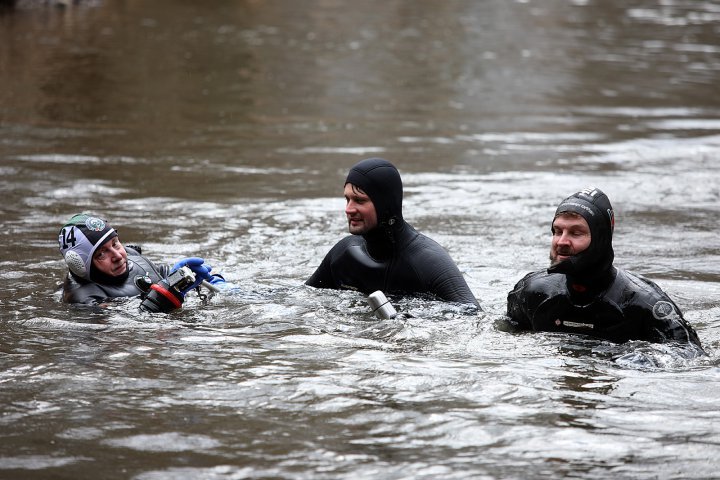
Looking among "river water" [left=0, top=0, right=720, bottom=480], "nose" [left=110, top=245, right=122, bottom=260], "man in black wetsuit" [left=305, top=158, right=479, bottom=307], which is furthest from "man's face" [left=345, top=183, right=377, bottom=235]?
"nose" [left=110, top=245, right=122, bottom=260]

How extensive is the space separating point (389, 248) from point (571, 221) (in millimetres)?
1823

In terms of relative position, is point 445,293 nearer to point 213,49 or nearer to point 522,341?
point 522,341

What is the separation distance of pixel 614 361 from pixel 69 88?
1569 cm

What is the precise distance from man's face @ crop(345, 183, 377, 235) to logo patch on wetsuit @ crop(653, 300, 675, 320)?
2.33 meters

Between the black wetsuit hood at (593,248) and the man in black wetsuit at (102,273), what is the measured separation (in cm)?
291

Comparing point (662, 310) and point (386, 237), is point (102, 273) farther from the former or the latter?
point (662, 310)

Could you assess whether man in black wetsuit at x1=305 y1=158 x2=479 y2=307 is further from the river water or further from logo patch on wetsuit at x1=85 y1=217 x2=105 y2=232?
logo patch on wetsuit at x1=85 y1=217 x2=105 y2=232

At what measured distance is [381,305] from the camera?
773cm

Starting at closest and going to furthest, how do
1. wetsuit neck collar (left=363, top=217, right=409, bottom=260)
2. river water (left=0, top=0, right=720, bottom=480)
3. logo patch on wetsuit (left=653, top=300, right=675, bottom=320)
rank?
river water (left=0, top=0, right=720, bottom=480), logo patch on wetsuit (left=653, top=300, right=675, bottom=320), wetsuit neck collar (left=363, top=217, right=409, bottom=260)

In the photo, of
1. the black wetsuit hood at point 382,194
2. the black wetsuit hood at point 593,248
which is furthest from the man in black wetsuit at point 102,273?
the black wetsuit hood at point 593,248

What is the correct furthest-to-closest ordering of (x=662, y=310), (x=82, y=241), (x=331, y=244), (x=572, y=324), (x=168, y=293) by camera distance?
(x=331, y=244)
(x=82, y=241)
(x=168, y=293)
(x=572, y=324)
(x=662, y=310)

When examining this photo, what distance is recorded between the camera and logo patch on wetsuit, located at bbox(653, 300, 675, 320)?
7023 millimetres

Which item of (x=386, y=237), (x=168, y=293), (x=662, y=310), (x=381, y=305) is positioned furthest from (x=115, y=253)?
(x=662, y=310)

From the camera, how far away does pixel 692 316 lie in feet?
29.0
